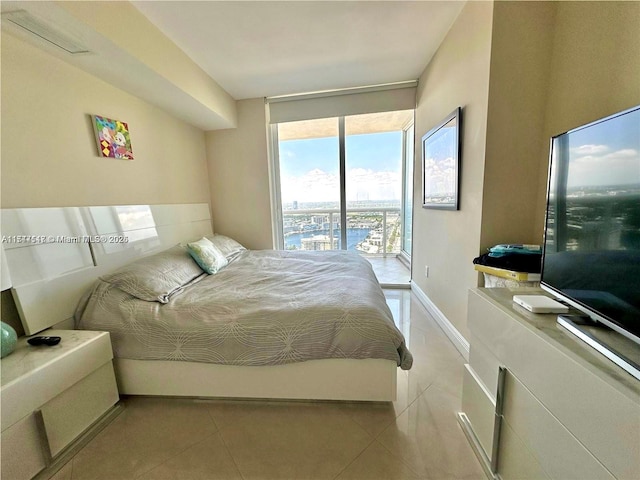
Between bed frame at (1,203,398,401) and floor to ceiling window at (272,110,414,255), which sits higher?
floor to ceiling window at (272,110,414,255)

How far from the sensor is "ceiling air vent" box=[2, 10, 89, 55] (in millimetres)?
1249

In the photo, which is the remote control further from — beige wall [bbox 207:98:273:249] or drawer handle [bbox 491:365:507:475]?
beige wall [bbox 207:98:273:249]

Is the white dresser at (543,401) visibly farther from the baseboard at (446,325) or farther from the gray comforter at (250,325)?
the baseboard at (446,325)

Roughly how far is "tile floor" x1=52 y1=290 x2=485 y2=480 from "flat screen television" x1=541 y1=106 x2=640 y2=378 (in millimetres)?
939

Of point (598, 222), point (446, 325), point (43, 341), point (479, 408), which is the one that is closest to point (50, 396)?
point (43, 341)

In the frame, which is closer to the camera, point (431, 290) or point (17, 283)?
point (17, 283)

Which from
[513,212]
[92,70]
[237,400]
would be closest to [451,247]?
[513,212]

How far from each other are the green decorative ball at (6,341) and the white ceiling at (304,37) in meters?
→ 2.06

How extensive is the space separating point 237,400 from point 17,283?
53.5 inches

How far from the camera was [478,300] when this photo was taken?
1156mm

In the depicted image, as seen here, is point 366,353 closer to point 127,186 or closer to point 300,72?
point 127,186

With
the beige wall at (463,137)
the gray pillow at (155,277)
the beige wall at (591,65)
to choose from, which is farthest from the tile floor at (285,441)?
the beige wall at (591,65)

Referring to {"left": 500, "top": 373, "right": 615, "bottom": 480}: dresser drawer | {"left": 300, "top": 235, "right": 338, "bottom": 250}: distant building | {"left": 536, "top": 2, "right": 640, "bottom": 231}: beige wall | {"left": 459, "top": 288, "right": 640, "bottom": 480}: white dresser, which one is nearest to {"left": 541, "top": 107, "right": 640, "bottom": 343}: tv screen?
{"left": 459, "top": 288, "right": 640, "bottom": 480}: white dresser

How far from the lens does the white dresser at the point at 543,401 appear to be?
0.57 metres
